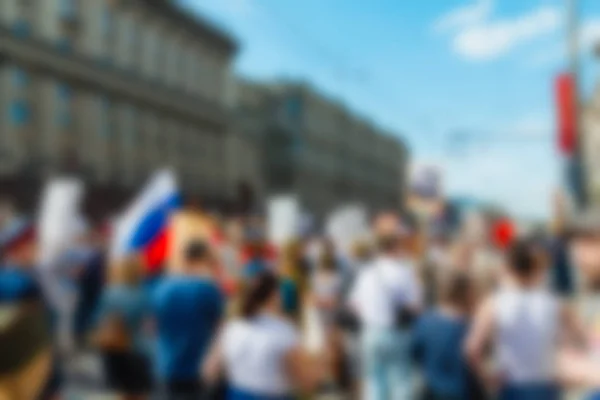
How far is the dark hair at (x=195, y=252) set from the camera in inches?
195

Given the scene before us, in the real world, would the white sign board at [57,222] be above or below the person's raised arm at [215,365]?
above

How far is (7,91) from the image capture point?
106 ft

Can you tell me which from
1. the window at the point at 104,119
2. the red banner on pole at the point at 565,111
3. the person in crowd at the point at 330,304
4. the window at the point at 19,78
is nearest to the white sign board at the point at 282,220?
the person in crowd at the point at 330,304

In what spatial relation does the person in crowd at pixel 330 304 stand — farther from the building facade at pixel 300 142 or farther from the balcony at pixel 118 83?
the building facade at pixel 300 142

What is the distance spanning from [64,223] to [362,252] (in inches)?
97.6

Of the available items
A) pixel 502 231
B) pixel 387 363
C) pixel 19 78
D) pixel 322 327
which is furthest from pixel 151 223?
pixel 19 78

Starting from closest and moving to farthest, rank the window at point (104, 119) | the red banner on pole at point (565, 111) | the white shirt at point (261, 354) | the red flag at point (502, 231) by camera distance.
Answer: the white shirt at point (261, 354) < the red flag at point (502, 231) < the red banner on pole at point (565, 111) < the window at point (104, 119)

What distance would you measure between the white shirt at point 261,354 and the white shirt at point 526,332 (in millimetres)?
930

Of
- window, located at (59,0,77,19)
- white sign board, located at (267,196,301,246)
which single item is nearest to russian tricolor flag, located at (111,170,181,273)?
white sign board, located at (267,196,301,246)

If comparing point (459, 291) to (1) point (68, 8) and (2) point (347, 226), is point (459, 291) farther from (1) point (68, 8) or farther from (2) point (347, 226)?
(1) point (68, 8)

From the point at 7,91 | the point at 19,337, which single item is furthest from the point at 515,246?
the point at 7,91

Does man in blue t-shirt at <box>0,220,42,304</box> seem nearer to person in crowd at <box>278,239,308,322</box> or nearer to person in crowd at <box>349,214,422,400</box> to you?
person in crowd at <box>278,239,308,322</box>

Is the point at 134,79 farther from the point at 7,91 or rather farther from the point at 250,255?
the point at 250,255

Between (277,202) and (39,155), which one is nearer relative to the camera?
(277,202)
